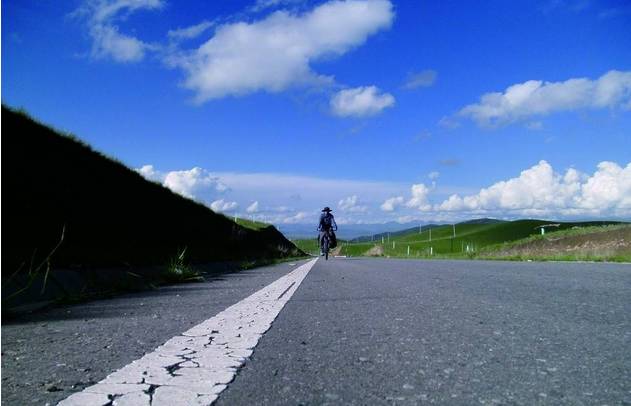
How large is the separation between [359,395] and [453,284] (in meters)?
5.49

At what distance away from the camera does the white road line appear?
178cm

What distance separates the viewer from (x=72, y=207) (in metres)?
7.50

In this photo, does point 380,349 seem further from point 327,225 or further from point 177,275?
point 327,225

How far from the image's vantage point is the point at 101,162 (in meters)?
10.1

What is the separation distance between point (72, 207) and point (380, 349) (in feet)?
21.1

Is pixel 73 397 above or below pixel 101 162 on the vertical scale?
below

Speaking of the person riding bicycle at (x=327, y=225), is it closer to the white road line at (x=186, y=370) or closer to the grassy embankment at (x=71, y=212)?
the grassy embankment at (x=71, y=212)

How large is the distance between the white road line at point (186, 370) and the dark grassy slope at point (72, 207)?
2.19m

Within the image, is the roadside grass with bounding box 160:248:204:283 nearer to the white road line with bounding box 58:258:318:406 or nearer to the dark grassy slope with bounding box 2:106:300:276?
the dark grassy slope with bounding box 2:106:300:276

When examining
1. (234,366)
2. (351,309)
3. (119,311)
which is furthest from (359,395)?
(119,311)

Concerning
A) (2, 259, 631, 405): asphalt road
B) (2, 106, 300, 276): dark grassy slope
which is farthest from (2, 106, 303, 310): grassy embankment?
(2, 259, 631, 405): asphalt road

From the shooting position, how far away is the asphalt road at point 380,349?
75.7 inches

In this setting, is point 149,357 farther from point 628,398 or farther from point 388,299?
point 388,299

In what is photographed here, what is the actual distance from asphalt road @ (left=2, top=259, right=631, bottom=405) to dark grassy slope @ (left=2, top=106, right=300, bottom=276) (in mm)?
1606
